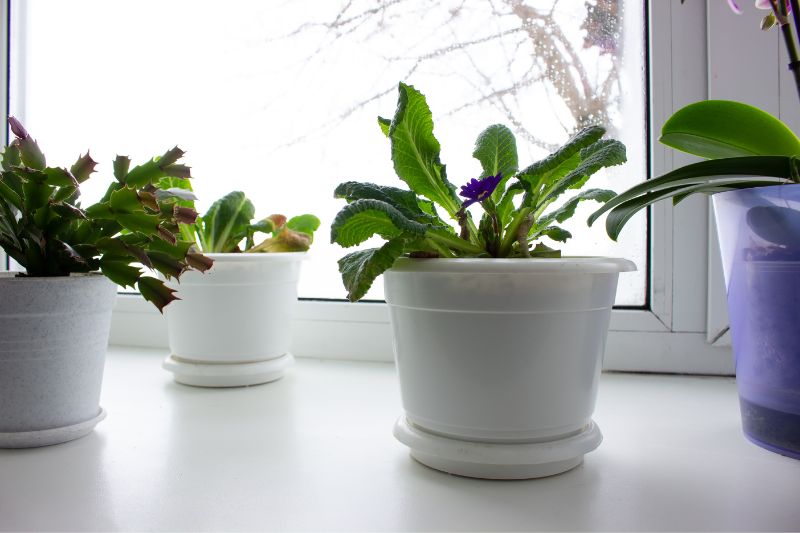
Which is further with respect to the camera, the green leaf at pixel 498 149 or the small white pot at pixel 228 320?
the small white pot at pixel 228 320

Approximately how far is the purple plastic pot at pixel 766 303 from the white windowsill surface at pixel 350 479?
5cm

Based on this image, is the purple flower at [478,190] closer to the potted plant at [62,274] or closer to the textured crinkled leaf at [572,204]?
the textured crinkled leaf at [572,204]

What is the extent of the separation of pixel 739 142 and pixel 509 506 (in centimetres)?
48

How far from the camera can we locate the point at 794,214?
0.57 m

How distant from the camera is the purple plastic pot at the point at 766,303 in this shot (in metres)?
0.58

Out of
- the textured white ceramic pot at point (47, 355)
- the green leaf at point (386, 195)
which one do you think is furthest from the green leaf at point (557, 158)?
the textured white ceramic pot at point (47, 355)

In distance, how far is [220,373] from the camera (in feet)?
3.09

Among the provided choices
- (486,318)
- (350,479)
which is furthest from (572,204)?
(350,479)

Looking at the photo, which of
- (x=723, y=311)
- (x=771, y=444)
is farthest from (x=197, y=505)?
(x=723, y=311)

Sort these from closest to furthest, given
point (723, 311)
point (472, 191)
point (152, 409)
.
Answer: point (472, 191) → point (152, 409) → point (723, 311)

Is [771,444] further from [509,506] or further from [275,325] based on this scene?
[275,325]

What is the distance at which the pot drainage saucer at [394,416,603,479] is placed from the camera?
550 millimetres

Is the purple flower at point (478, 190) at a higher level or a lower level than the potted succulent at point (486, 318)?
higher

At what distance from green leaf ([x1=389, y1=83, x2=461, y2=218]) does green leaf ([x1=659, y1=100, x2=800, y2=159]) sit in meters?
0.27
